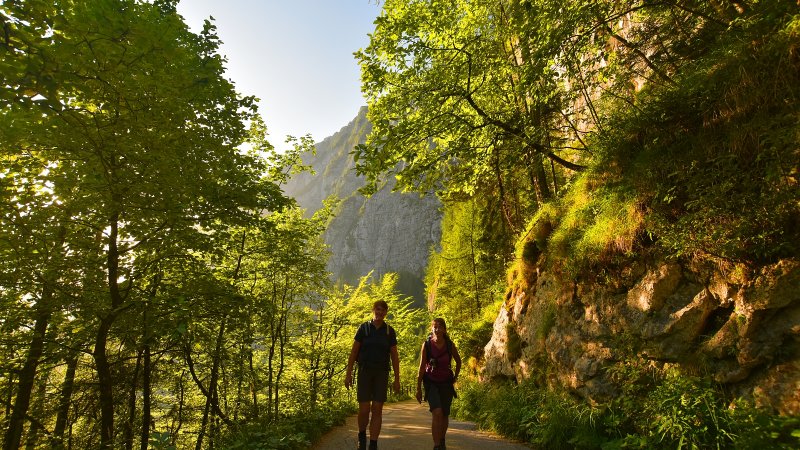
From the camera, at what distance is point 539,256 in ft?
32.0

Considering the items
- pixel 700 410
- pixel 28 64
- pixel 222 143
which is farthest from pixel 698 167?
pixel 222 143

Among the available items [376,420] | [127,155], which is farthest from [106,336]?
[376,420]

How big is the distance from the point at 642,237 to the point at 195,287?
753cm

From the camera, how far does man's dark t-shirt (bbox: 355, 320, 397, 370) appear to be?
5367 mm

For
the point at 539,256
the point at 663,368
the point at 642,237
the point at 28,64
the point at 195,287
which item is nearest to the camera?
the point at 28,64

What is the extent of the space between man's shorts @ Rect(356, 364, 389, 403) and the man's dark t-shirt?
6 centimetres

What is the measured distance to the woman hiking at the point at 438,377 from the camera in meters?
→ 5.35

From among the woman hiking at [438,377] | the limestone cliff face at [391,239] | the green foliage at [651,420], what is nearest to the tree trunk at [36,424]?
the woman hiking at [438,377]

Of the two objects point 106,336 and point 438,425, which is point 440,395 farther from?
point 106,336

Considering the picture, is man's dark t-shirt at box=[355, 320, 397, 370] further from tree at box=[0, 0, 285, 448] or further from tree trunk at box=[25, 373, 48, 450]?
tree trunk at box=[25, 373, 48, 450]

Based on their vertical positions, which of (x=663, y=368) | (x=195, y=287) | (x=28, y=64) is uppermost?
(x=28, y=64)

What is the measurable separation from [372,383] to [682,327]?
4.27 m

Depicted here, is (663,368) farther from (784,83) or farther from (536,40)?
(536,40)

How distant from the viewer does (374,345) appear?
17.7ft
